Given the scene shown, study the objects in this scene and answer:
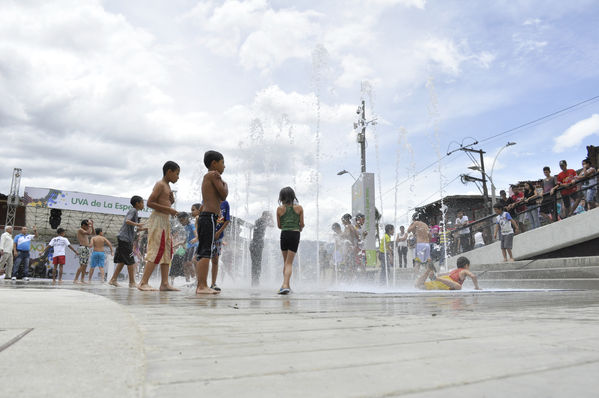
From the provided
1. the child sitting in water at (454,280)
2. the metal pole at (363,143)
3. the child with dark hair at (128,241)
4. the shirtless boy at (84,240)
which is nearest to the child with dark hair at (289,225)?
the child with dark hair at (128,241)

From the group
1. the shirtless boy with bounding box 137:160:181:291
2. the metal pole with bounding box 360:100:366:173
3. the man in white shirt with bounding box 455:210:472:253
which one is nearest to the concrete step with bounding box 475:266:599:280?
the man in white shirt with bounding box 455:210:472:253

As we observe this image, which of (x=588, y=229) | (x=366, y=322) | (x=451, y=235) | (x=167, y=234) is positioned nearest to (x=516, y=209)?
(x=588, y=229)

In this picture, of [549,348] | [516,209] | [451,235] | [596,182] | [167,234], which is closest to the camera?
[549,348]

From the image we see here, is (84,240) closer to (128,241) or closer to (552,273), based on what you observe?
(128,241)

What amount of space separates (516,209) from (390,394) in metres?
14.1

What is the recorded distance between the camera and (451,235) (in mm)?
17297

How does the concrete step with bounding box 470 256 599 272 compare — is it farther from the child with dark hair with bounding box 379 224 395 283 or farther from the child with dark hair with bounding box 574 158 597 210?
the child with dark hair with bounding box 379 224 395 283

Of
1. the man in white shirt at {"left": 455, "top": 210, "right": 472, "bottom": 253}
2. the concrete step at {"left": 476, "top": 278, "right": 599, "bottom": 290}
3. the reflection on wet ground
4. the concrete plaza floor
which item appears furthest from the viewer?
the man in white shirt at {"left": 455, "top": 210, "right": 472, "bottom": 253}

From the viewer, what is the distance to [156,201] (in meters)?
5.58

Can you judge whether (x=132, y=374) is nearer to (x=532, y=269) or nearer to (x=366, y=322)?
(x=366, y=322)

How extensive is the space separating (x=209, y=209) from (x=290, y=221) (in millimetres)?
1371

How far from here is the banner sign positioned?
24641 millimetres

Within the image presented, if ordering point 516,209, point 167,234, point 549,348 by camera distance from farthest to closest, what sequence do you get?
1. point 516,209
2. point 167,234
3. point 549,348

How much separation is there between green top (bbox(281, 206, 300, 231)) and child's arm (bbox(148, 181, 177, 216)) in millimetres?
1570
